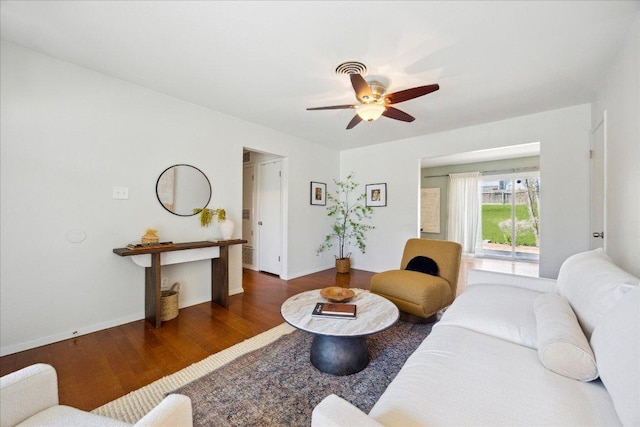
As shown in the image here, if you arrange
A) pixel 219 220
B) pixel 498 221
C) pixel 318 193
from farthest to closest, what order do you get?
pixel 498 221 → pixel 318 193 → pixel 219 220

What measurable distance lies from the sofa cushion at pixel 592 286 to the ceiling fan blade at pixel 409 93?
4.88ft

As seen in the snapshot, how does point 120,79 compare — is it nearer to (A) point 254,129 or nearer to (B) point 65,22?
(B) point 65,22

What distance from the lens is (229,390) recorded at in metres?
1.58

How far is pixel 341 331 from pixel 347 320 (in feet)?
0.51

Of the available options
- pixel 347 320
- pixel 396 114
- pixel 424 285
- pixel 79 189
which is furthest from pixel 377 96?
pixel 79 189

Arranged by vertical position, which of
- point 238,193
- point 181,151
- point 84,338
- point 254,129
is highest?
point 254,129

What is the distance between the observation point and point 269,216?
15.0ft

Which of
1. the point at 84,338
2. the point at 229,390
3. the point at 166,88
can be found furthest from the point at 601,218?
the point at 84,338

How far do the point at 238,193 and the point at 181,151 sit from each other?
33.4 inches

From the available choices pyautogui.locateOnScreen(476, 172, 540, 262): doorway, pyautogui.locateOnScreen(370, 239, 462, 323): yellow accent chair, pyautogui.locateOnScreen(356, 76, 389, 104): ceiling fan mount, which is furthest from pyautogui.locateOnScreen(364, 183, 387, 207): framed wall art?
pyautogui.locateOnScreen(476, 172, 540, 262): doorway

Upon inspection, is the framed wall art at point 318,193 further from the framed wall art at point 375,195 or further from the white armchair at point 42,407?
the white armchair at point 42,407

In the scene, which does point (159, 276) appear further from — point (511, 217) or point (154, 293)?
point (511, 217)

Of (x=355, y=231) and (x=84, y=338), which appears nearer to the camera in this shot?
(x=84, y=338)

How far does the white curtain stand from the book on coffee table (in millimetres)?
5709
